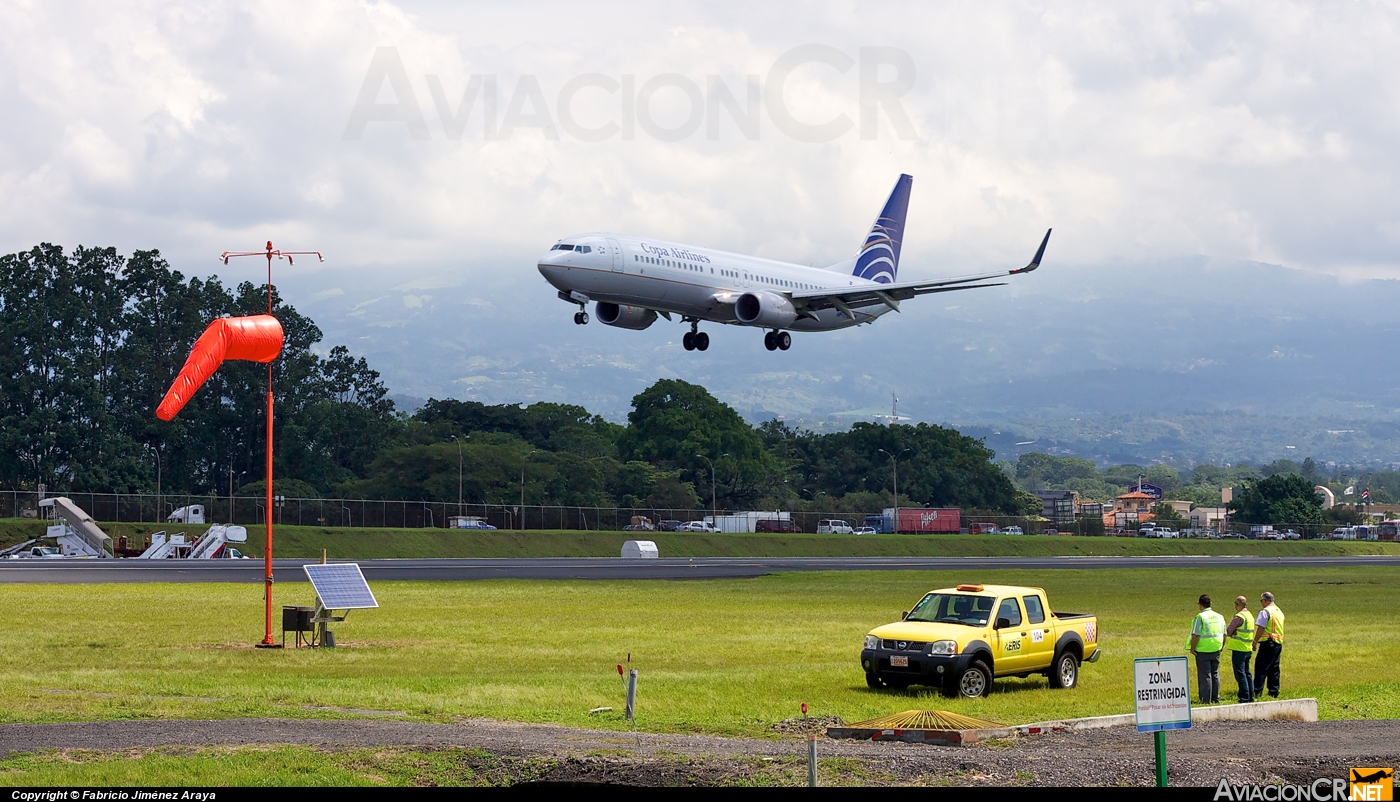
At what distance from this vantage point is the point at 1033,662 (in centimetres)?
2616

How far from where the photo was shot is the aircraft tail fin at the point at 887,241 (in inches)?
3135

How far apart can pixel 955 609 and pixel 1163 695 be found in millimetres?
12245

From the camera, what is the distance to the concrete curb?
19.2 m

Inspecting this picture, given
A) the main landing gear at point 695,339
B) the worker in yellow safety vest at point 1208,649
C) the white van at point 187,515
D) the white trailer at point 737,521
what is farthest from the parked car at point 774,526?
the worker in yellow safety vest at point 1208,649

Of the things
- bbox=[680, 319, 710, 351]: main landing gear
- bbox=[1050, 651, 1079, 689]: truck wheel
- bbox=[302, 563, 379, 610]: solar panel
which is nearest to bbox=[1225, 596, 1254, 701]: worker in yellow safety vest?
bbox=[1050, 651, 1079, 689]: truck wheel

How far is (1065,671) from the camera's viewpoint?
2669 cm

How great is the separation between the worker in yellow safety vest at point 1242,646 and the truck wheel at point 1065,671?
9.12ft

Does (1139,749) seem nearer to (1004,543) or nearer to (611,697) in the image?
(611,697)

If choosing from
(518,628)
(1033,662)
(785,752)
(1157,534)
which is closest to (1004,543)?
(1157,534)

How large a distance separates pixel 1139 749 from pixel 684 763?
5897 mm

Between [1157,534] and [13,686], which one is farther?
[1157,534]

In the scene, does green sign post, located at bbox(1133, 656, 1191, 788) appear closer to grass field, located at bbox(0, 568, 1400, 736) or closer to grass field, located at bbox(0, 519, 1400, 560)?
grass field, located at bbox(0, 568, 1400, 736)

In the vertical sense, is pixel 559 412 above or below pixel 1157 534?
above

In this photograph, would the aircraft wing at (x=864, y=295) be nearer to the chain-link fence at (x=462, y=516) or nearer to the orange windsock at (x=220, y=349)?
the orange windsock at (x=220, y=349)
